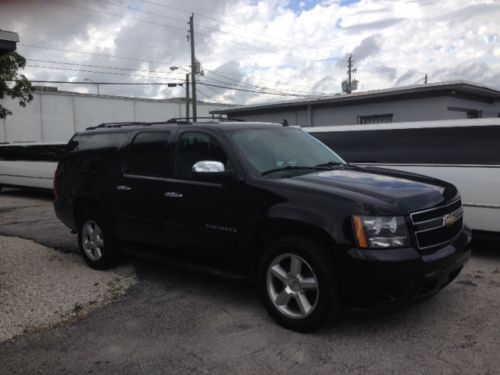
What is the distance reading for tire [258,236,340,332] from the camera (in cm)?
376

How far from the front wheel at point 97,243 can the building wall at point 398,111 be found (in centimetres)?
1478

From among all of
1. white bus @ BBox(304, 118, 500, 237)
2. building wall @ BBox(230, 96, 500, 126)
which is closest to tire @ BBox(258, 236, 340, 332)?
white bus @ BBox(304, 118, 500, 237)

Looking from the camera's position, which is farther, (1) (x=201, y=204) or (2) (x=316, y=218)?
(1) (x=201, y=204)

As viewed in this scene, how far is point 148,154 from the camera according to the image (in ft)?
17.6

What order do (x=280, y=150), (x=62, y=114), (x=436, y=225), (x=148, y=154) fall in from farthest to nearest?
1. (x=62, y=114)
2. (x=148, y=154)
3. (x=280, y=150)
4. (x=436, y=225)

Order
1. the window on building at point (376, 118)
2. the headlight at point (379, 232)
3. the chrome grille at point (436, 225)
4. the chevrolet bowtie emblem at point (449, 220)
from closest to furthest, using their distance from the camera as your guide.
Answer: the headlight at point (379, 232) → the chrome grille at point (436, 225) → the chevrolet bowtie emblem at point (449, 220) → the window on building at point (376, 118)

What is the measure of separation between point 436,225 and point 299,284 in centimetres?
118

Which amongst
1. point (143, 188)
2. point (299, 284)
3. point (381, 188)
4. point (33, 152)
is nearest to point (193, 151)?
point (143, 188)

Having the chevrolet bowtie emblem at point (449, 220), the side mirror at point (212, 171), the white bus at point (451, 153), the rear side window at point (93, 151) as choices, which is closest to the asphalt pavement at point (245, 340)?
the chevrolet bowtie emblem at point (449, 220)

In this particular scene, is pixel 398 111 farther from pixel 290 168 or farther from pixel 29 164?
pixel 290 168

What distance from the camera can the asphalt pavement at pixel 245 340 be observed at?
3492mm

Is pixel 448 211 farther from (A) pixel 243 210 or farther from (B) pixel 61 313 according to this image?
(B) pixel 61 313

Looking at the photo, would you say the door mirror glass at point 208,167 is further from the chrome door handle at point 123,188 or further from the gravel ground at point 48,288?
the gravel ground at point 48,288

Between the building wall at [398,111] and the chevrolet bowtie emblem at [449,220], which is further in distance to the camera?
the building wall at [398,111]
